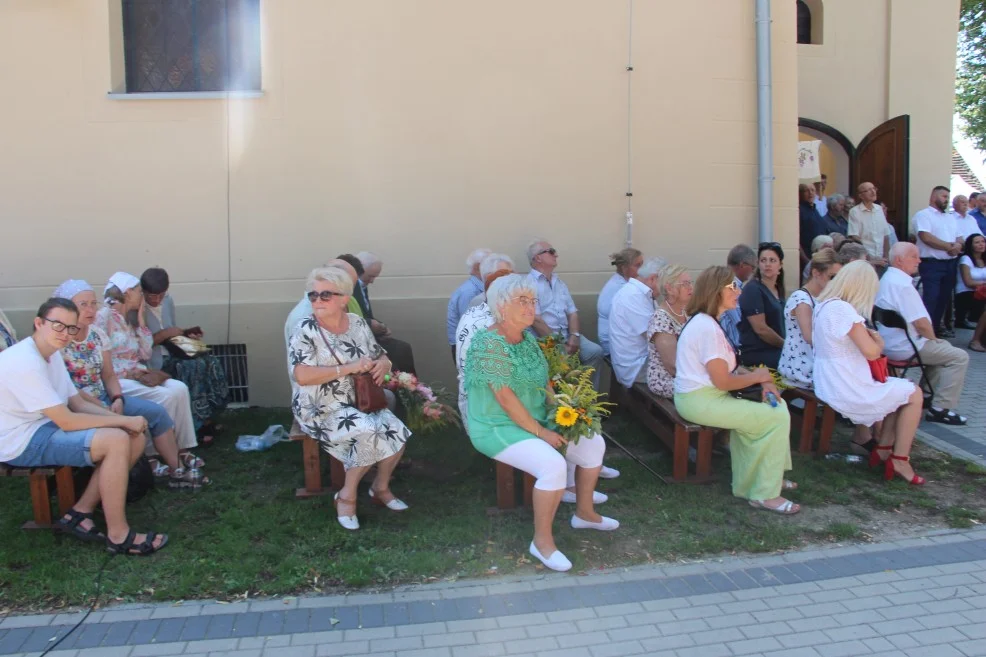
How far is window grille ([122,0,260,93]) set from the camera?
277 inches

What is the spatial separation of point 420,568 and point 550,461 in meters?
0.86

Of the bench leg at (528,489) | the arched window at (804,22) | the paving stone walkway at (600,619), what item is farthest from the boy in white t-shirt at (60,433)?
the arched window at (804,22)

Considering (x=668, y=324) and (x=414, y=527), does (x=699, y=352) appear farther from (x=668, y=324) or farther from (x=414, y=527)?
(x=414, y=527)

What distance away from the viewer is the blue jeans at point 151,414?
5.13m

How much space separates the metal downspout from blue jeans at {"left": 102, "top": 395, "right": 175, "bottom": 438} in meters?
5.39

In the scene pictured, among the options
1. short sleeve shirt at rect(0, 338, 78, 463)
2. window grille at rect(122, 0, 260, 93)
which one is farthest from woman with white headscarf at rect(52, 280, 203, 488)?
window grille at rect(122, 0, 260, 93)

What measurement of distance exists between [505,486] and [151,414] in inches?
89.3

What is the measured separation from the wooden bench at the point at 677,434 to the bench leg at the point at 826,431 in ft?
2.93

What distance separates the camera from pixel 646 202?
7.56 metres

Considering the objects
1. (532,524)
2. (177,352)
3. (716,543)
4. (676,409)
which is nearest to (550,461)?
(532,524)

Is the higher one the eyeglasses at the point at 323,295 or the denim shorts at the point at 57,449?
the eyeglasses at the point at 323,295

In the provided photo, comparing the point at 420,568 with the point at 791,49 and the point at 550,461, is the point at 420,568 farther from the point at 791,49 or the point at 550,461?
the point at 791,49

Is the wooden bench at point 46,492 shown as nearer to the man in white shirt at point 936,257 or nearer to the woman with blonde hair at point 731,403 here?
the woman with blonde hair at point 731,403

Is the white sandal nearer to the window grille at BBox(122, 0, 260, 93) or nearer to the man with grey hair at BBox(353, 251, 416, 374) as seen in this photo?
the man with grey hair at BBox(353, 251, 416, 374)
